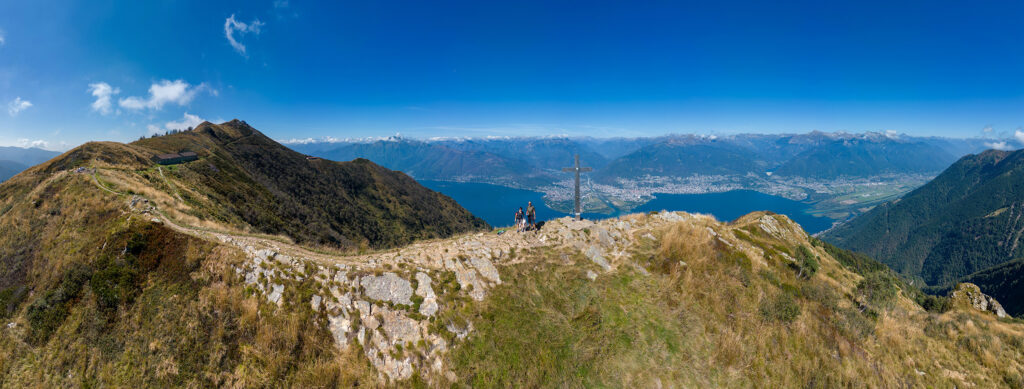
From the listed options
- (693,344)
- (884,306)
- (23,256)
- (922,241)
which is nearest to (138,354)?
(23,256)

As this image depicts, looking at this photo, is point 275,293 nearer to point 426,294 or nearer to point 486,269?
point 426,294

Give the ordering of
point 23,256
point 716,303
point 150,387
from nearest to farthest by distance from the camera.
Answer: point 150,387 → point 716,303 → point 23,256

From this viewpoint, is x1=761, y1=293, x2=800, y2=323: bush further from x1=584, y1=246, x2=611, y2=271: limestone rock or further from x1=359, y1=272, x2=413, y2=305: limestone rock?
x1=359, y1=272, x2=413, y2=305: limestone rock

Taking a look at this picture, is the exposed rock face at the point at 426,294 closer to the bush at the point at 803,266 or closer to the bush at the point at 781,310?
the bush at the point at 781,310

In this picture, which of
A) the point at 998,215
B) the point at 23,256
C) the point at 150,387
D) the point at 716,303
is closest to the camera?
the point at 150,387

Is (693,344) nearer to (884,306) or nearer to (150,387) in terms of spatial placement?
(884,306)

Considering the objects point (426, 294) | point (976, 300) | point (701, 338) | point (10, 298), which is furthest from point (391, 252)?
point (976, 300)
